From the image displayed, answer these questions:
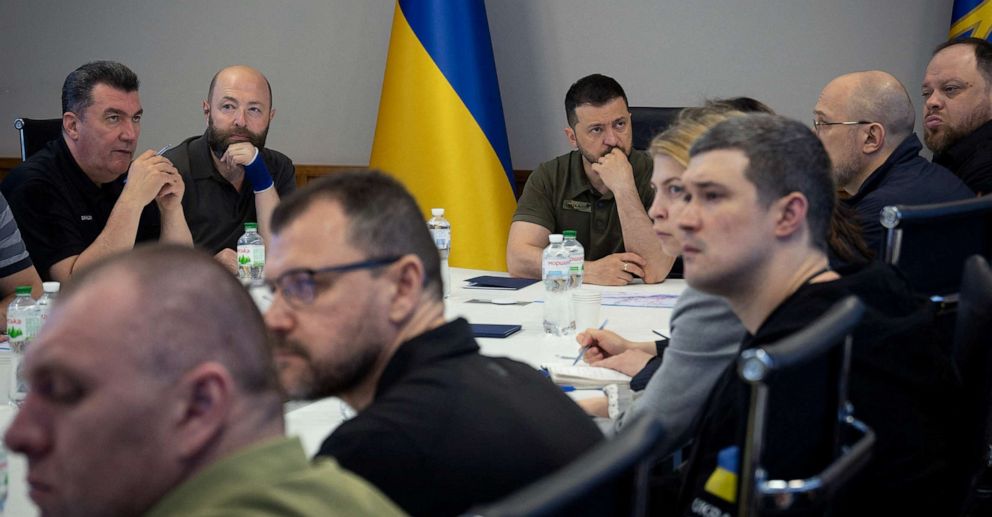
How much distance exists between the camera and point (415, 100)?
16.5ft

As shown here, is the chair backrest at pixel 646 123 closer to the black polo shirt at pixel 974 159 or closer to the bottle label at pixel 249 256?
the black polo shirt at pixel 974 159

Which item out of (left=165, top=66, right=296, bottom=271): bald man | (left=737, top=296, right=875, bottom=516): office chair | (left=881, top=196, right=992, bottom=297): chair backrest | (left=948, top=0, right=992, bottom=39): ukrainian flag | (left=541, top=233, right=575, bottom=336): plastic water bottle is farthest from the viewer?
(left=948, top=0, right=992, bottom=39): ukrainian flag

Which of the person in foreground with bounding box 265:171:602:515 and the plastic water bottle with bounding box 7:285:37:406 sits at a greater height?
the person in foreground with bounding box 265:171:602:515

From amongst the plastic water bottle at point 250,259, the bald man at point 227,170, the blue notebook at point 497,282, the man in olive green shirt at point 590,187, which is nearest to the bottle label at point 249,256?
the plastic water bottle at point 250,259

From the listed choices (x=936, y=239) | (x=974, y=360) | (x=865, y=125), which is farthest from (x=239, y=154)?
(x=974, y=360)

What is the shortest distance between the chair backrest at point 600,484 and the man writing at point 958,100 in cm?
347

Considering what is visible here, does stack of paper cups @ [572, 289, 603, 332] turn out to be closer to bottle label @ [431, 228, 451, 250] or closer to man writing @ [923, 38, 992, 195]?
bottle label @ [431, 228, 451, 250]

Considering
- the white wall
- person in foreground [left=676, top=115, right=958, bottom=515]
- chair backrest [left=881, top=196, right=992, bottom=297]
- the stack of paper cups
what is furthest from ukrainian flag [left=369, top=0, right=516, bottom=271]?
person in foreground [left=676, top=115, right=958, bottom=515]

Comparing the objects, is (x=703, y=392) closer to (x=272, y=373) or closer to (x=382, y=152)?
(x=272, y=373)

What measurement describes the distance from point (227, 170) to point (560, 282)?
161 centimetres

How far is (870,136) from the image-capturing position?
11.4ft

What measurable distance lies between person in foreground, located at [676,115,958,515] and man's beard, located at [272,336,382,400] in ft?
1.59

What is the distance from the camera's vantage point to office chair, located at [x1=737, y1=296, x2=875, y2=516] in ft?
3.90

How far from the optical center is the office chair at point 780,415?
3.90ft
